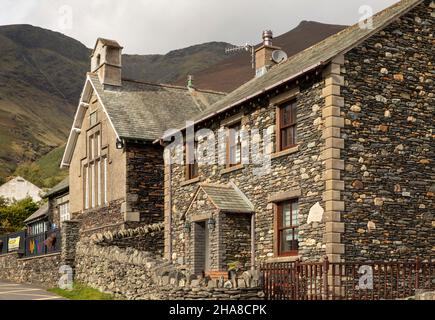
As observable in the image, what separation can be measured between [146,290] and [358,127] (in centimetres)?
787

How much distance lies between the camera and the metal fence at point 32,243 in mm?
30609

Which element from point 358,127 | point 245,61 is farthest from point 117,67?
point 245,61

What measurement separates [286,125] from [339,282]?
548cm

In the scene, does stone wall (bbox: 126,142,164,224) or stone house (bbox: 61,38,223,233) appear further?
stone house (bbox: 61,38,223,233)

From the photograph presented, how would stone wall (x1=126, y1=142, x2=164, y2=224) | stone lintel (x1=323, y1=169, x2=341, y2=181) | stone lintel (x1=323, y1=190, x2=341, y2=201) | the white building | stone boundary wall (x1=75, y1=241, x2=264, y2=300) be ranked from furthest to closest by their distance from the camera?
the white building
stone wall (x1=126, y1=142, x2=164, y2=224)
stone lintel (x1=323, y1=169, x2=341, y2=181)
stone lintel (x1=323, y1=190, x2=341, y2=201)
stone boundary wall (x1=75, y1=241, x2=264, y2=300)

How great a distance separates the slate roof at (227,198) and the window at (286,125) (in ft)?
7.70

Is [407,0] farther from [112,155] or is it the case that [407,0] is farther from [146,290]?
[112,155]

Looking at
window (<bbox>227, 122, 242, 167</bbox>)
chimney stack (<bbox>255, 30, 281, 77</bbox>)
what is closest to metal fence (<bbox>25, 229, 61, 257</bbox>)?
window (<bbox>227, 122, 242, 167</bbox>)

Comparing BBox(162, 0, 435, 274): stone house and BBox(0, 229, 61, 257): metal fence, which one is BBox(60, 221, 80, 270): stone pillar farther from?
BBox(162, 0, 435, 274): stone house

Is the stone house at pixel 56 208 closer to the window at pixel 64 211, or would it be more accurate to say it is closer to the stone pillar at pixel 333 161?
the window at pixel 64 211

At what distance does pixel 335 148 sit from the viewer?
19281 millimetres

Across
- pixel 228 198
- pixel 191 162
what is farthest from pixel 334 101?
pixel 191 162

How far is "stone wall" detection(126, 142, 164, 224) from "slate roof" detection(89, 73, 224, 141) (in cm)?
71

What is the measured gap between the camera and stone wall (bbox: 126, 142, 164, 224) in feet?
99.9
